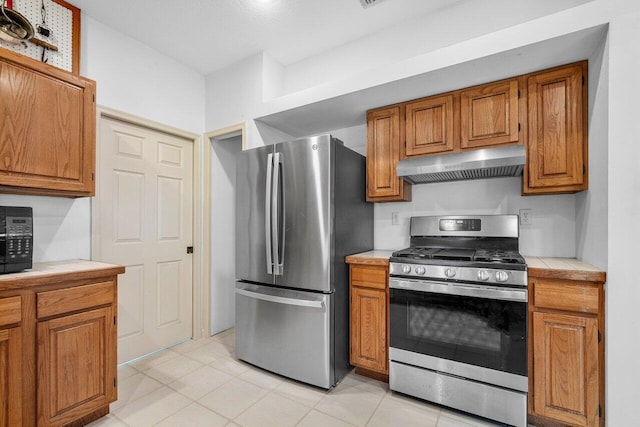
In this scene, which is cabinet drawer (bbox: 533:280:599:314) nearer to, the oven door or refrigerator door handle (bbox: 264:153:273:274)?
the oven door

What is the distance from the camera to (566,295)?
160 cm

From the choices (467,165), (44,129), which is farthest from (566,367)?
(44,129)

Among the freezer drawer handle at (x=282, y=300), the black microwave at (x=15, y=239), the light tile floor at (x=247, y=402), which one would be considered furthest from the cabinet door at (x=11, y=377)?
the freezer drawer handle at (x=282, y=300)

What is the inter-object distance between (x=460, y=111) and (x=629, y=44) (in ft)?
2.81

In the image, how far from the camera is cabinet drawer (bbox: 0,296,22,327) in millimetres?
1403

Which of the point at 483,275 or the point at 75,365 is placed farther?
the point at 483,275

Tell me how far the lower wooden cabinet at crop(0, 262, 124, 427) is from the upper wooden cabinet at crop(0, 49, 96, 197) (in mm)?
594

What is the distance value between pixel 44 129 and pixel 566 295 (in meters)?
3.13

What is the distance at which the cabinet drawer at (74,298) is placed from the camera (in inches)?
60.9

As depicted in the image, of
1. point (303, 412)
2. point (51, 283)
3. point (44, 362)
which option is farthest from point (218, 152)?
point (303, 412)

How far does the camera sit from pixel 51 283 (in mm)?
1570

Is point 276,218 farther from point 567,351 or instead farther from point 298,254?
point 567,351

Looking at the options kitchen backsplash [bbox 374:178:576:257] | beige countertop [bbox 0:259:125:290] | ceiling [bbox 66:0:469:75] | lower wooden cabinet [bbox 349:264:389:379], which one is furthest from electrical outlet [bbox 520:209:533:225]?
beige countertop [bbox 0:259:125:290]

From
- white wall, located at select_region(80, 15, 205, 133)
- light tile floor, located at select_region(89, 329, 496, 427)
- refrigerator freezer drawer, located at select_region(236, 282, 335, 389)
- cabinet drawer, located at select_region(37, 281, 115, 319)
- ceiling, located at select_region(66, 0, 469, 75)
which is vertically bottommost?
light tile floor, located at select_region(89, 329, 496, 427)
